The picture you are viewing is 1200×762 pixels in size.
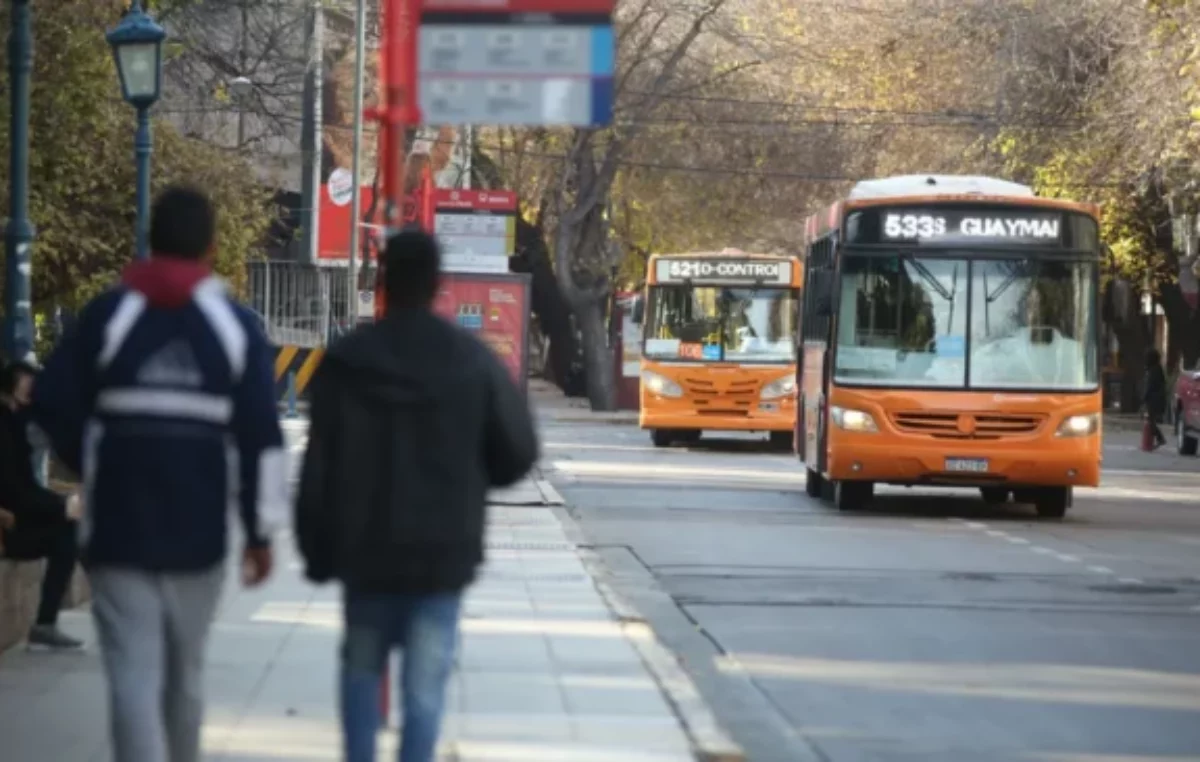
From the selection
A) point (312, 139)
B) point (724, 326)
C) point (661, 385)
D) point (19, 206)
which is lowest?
point (661, 385)

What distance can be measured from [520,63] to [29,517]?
164 inches

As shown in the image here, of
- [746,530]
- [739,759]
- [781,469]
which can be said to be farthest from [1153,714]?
[781,469]

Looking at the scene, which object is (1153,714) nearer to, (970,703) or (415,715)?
(970,703)

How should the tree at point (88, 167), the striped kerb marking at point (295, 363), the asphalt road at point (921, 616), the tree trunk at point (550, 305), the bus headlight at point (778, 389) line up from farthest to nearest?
the tree trunk at point (550, 305) < the striped kerb marking at point (295, 363) < the bus headlight at point (778, 389) < the tree at point (88, 167) < the asphalt road at point (921, 616)

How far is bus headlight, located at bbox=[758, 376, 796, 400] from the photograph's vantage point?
37.6 meters

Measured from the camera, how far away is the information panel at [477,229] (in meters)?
41.0

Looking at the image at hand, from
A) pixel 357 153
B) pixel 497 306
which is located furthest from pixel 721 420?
pixel 357 153

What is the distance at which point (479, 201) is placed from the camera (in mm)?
42750

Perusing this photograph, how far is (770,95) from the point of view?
5684 cm

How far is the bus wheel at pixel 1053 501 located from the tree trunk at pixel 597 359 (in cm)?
3167

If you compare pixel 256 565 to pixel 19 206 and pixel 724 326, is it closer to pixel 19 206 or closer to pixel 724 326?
pixel 19 206

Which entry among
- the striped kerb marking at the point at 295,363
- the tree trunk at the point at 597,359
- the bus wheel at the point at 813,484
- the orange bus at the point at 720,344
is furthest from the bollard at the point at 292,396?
the bus wheel at the point at 813,484

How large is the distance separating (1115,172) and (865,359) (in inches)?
911

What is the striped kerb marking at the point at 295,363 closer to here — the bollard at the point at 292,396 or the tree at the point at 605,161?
the bollard at the point at 292,396
